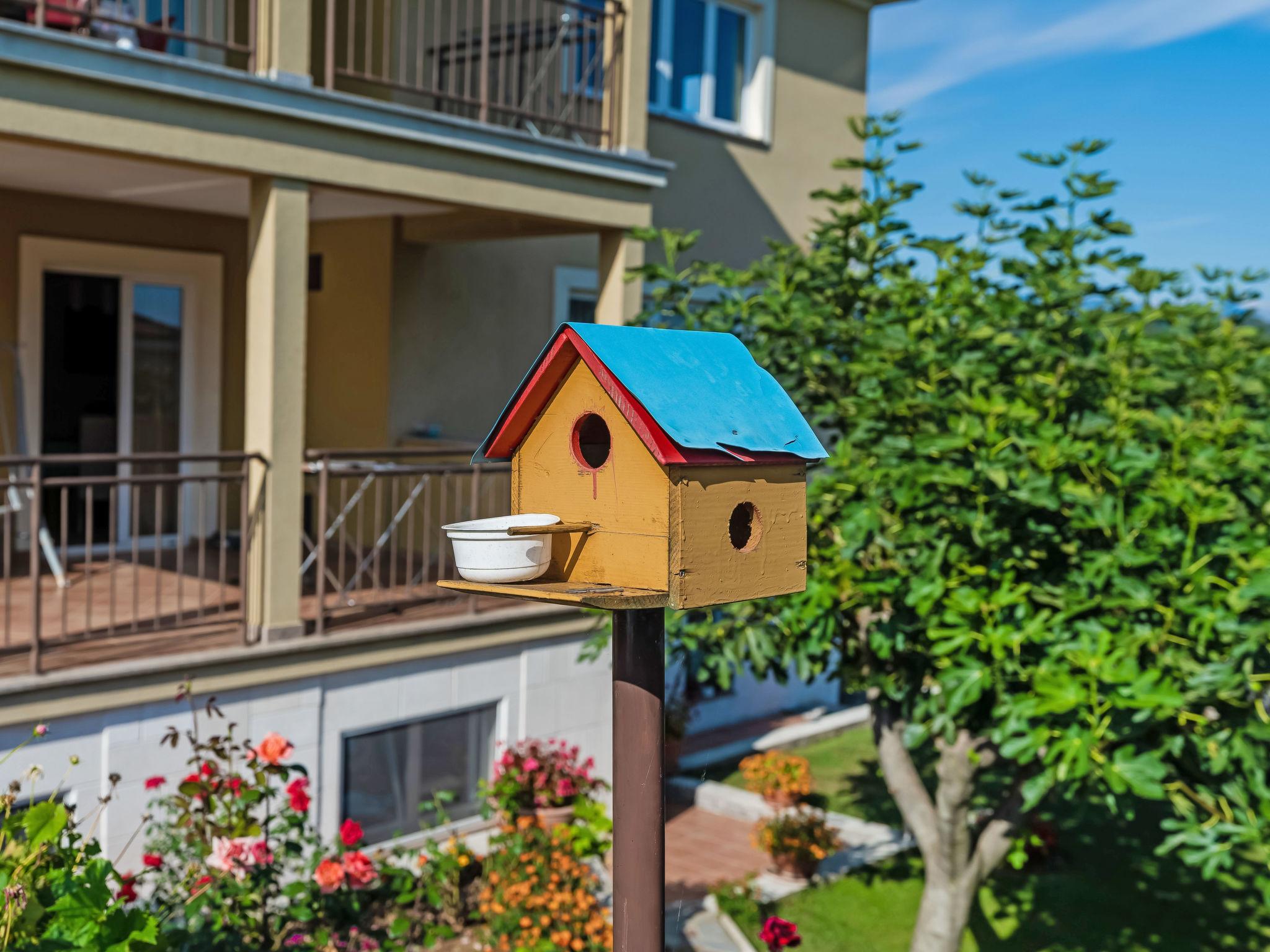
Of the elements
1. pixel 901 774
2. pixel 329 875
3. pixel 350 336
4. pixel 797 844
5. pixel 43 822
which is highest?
pixel 350 336

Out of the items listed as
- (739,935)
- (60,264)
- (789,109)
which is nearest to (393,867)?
(739,935)

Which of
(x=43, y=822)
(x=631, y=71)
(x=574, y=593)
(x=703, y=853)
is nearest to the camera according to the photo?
(x=574, y=593)

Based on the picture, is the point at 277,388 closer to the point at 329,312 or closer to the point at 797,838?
the point at 329,312

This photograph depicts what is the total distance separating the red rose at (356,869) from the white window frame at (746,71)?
803cm

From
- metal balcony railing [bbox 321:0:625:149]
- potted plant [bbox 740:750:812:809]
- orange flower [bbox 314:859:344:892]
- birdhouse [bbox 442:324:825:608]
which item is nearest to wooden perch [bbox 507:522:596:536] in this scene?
birdhouse [bbox 442:324:825:608]

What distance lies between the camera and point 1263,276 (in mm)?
8695

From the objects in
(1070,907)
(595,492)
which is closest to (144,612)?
(595,492)

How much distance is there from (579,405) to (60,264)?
8146mm

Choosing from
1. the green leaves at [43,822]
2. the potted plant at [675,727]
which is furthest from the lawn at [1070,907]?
the green leaves at [43,822]

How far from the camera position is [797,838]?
8.33 m

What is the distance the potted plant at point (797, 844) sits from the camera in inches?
327

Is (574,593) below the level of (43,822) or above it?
above

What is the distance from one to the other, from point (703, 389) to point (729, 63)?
10619 millimetres

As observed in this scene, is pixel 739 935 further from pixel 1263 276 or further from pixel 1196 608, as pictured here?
pixel 1263 276
